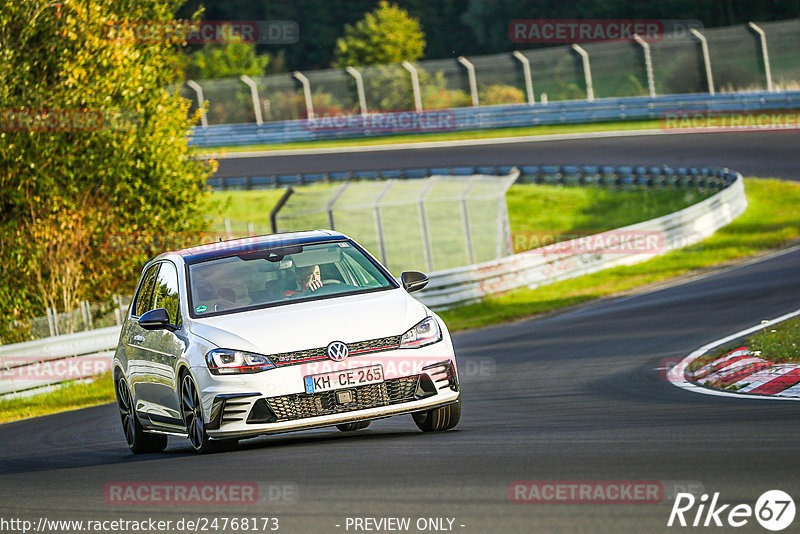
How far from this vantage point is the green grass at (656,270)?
22375 millimetres

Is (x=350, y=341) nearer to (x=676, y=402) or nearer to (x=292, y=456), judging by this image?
(x=292, y=456)

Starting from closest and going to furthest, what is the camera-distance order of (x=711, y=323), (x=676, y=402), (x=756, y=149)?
(x=676, y=402)
(x=711, y=323)
(x=756, y=149)

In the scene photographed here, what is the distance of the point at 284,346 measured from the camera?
811 centimetres

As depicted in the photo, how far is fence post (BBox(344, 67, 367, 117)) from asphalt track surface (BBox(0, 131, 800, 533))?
3881 centimetres

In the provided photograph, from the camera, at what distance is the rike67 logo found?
5.05 metres

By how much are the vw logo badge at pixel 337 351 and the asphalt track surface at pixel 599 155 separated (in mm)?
27054

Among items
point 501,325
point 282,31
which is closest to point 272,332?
point 501,325

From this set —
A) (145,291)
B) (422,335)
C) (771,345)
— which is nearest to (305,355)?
(422,335)

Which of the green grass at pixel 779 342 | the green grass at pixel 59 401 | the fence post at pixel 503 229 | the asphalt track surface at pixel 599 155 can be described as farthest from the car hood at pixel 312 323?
the asphalt track surface at pixel 599 155

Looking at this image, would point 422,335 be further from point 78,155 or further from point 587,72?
point 587,72

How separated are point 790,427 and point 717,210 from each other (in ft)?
70.7

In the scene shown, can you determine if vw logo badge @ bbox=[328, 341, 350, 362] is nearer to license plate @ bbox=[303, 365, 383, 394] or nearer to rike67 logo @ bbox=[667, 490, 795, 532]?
license plate @ bbox=[303, 365, 383, 394]

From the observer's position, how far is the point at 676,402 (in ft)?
32.6

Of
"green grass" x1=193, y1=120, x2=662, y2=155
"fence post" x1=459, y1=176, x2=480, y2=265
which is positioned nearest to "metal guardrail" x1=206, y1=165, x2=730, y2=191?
"green grass" x1=193, y1=120, x2=662, y2=155
